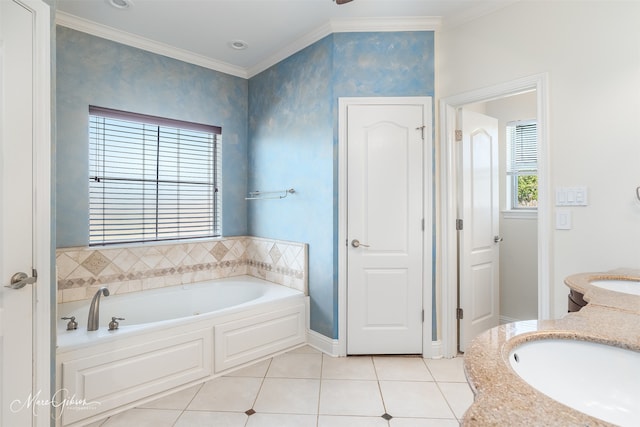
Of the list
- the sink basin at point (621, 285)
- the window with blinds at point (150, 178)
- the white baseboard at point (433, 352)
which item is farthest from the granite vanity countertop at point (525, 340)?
the window with blinds at point (150, 178)

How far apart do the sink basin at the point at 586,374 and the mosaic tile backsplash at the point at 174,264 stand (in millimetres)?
2177

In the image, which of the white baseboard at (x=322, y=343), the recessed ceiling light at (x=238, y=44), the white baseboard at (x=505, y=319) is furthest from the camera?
the white baseboard at (x=505, y=319)

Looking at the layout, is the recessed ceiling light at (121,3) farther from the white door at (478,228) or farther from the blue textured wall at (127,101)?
the white door at (478,228)

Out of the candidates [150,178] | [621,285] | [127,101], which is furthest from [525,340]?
[127,101]

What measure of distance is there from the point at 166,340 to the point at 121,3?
7.90ft

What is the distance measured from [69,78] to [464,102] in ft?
10.1

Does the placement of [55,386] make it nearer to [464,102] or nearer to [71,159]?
[71,159]

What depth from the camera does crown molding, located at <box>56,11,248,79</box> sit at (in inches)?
99.9

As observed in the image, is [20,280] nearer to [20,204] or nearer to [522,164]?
[20,204]

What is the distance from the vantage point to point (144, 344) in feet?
6.69

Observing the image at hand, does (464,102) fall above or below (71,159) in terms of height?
above

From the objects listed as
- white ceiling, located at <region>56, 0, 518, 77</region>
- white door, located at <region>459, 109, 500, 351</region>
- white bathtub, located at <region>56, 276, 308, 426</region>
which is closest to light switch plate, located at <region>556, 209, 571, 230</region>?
white door, located at <region>459, 109, 500, 351</region>

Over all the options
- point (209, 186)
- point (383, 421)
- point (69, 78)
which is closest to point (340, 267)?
point (383, 421)

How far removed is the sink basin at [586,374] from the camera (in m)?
0.75
